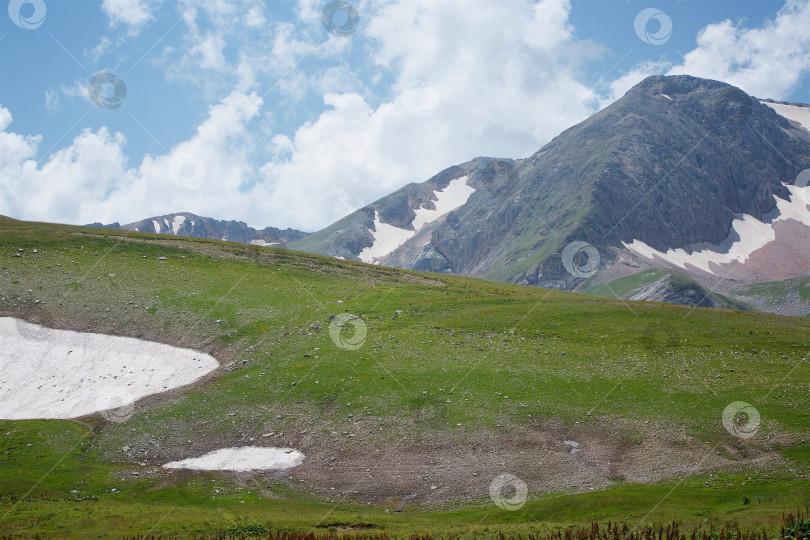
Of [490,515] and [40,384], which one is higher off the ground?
[40,384]

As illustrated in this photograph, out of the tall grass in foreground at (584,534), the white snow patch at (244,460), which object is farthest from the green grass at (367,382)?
the white snow patch at (244,460)

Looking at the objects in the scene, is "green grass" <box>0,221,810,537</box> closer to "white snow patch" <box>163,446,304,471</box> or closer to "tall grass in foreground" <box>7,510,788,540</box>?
"tall grass in foreground" <box>7,510,788,540</box>

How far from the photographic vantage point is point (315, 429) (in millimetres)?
36344

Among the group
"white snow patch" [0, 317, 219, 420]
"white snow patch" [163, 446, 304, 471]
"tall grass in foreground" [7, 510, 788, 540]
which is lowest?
"tall grass in foreground" [7, 510, 788, 540]

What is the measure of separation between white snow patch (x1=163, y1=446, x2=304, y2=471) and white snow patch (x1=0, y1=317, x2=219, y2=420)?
11.6 meters

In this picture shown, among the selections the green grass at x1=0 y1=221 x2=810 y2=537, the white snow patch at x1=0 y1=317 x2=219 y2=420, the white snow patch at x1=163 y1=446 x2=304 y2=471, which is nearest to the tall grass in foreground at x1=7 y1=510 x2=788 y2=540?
the green grass at x1=0 y1=221 x2=810 y2=537

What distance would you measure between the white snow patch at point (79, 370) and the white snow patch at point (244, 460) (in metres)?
11.6

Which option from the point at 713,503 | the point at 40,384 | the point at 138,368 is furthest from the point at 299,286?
the point at 713,503

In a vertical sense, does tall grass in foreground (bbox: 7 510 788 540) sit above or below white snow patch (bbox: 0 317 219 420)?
below

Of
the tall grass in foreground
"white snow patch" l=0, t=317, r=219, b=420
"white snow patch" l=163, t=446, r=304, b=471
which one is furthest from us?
"white snow patch" l=0, t=317, r=219, b=420

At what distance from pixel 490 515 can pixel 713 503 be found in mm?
9845

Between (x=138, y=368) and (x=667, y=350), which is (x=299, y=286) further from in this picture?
(x=667, y=350)

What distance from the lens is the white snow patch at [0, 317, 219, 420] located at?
4157 centimetres

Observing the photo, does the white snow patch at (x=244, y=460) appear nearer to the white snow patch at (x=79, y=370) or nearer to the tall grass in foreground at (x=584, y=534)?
the tall grass in foreground at (x=584, y=534)
